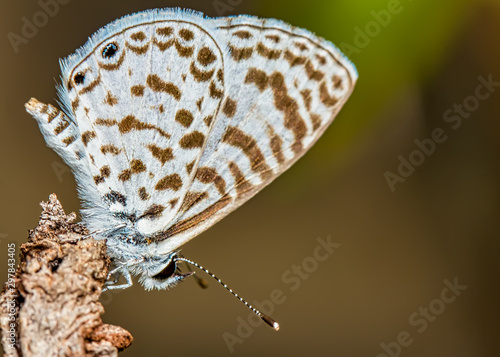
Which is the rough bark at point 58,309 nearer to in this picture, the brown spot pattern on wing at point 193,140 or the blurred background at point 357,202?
the brown spot pattern on wing at point 193,140

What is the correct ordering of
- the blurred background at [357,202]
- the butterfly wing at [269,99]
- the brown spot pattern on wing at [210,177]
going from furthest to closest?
the blurred background at [357,202] < the brown spot pattern on wing at [210,177] < the butterfly wing at [269,99]

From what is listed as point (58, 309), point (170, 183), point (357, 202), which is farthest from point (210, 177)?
point (357, 202)

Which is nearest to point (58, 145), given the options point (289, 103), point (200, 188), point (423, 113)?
point (200, 188)

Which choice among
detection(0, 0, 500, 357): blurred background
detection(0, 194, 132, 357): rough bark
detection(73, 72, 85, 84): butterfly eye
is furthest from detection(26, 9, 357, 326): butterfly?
detection(0, 194, 132, 357): rough bark

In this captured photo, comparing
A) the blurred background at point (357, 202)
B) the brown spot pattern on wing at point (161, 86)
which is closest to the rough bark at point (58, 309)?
the brown spot pattern on wing at point (161, 86)

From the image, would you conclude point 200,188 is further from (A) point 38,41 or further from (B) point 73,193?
(A) point 38,41

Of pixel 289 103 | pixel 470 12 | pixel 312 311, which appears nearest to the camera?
pixel 289 103

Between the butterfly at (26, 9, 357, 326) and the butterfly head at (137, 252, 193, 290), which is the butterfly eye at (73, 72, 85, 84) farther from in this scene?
the butterfly head at (137, 252, 193, 290)
